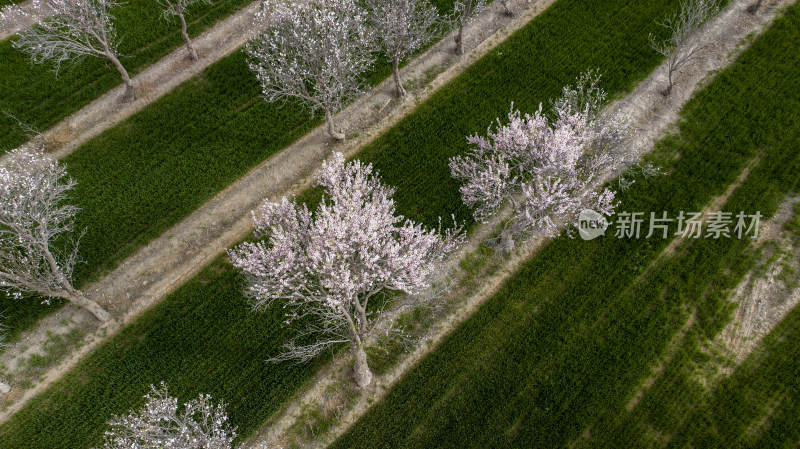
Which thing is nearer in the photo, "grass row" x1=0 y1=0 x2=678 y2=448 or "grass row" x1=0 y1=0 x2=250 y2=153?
"grass row" x1=0 y1=0 x2=678 y2=448

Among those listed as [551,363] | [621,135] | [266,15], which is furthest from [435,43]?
[551,363]

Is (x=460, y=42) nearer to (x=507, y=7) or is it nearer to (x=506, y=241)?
(x=507, y=7)

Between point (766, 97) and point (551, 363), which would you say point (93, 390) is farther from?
point (766, 97)

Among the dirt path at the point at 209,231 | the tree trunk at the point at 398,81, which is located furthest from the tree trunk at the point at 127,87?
the tree trunk at the point at 398,81

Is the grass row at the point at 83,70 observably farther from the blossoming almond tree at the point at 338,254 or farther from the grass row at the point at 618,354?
the grass row at the point at 618,354

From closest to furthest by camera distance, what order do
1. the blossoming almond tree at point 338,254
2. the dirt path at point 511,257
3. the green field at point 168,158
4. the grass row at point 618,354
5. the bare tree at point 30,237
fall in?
the blossoming almond tree at point 338,254 < the bare tree at point 30,237 < the grass row at point 618,354 < the dirt path at point 511,257 < the green field at point 168,158

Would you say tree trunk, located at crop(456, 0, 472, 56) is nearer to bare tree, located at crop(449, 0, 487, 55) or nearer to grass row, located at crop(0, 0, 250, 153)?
bare tree, located at crop(449, 0, 487, 55)

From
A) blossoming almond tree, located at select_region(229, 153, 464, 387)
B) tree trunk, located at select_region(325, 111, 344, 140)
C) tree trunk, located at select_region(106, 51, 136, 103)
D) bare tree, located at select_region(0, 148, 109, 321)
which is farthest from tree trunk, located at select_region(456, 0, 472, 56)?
bare tree, located at select_region(0, 148, 109, 321)
